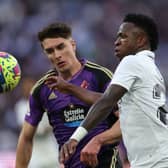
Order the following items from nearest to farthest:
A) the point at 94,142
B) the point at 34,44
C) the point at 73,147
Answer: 1. the point at 73,147
2. the point at 94,142
3. the point at 34,44

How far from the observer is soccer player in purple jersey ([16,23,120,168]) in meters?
6.62

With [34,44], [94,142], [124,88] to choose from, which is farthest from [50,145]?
[124,88]

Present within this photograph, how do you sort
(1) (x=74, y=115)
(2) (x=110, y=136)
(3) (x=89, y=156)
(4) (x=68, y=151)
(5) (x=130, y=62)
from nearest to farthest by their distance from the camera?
1. (4) (x=68, y=151)
2. (5) (x=130, y=62)
3. (3) (x=89, y=156)
4. (2) (x=110, y=136)
5. (1) (x=74, y=115)

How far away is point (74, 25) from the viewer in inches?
610

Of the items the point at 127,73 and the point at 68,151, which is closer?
the point at 68,151

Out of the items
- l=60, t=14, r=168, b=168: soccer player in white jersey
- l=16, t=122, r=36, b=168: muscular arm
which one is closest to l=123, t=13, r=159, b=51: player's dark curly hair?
l=60, t=14, r=168, b=168: soccer player in white jersey

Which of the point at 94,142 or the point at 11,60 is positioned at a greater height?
the point at 11,60

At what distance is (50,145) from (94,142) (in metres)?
5.21

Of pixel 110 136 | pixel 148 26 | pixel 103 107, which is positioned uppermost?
pixel 148 26

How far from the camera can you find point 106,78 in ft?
21.8

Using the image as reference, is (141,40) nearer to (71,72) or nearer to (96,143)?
(96,143)

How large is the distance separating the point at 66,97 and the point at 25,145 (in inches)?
25.4

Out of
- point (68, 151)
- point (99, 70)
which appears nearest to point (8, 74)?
point (99, 70)

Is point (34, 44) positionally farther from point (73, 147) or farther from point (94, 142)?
point (73, 147)
